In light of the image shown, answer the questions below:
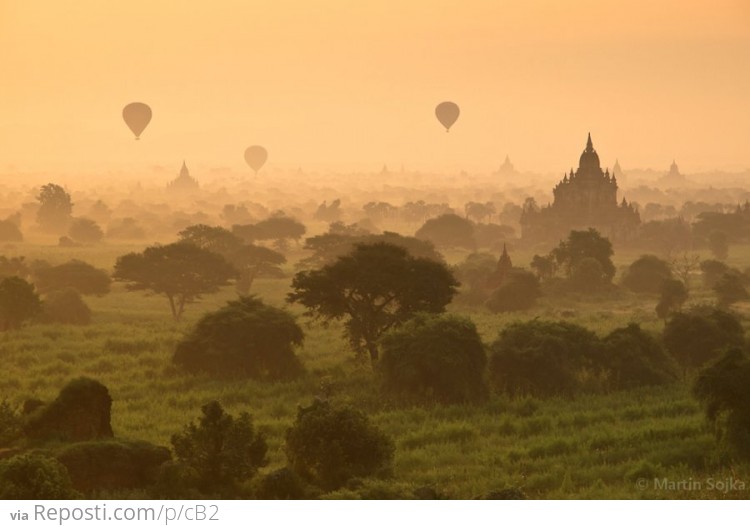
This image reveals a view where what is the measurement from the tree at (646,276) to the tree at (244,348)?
1584 inches

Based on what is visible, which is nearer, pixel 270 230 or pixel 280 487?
pixel 280 487

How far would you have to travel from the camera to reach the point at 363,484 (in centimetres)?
2591

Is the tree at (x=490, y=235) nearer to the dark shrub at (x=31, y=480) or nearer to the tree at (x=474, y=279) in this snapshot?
the tree at (x=474, y=279)

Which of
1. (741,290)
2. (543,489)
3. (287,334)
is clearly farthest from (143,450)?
(741,290)

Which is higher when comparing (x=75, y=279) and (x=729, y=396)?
(x=75, y=279)

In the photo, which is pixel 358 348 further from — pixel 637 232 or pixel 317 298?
pixel 637 232

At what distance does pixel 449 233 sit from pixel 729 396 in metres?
92.7

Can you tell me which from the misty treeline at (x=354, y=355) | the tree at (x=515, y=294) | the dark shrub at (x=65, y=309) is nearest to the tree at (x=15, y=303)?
the misty treeline at (x=354, y=355)

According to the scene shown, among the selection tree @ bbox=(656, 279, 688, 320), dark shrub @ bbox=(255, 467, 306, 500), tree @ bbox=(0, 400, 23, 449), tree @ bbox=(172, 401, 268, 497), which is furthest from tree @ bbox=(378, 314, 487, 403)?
tree @ bbox=(656, 279, 688, 320)

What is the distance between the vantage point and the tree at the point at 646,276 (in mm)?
76000

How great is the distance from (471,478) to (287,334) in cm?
1730

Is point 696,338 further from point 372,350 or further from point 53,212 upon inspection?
point 53,212

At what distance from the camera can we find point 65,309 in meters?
58.5

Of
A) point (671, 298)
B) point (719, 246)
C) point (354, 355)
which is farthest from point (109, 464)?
point (719, 246)
